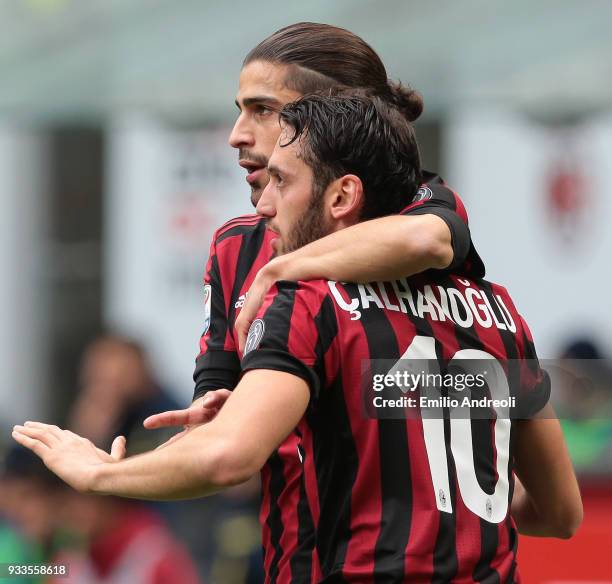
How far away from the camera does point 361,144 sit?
9.95 feet

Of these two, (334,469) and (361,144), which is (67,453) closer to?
(334,469)

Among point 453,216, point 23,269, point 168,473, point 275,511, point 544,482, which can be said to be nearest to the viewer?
point 168,473

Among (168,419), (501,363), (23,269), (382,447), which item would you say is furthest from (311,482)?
(23,269)

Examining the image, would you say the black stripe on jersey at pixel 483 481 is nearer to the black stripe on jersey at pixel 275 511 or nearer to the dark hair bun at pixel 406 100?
the black stripe on jersey at pixel 275 511

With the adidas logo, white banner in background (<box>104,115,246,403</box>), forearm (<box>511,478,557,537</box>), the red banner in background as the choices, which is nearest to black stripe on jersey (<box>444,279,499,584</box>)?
forearm (<box>511,478,557,537</box>)

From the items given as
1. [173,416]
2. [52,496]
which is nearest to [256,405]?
[173,416]

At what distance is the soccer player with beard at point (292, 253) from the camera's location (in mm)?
2990

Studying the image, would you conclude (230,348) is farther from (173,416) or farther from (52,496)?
(52,496)

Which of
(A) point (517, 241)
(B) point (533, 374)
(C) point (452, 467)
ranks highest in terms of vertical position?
(A) point (517, 241)

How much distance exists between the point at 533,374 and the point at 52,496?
116 inches

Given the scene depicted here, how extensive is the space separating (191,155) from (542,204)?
7.93 feet

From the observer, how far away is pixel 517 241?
32.0 feet
